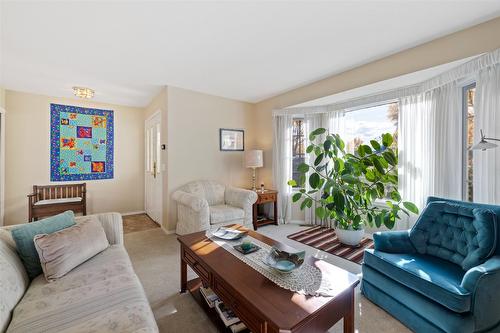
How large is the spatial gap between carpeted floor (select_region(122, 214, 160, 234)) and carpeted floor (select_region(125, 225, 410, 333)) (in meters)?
0.50

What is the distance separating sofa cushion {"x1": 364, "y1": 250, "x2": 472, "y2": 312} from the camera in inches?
51.7

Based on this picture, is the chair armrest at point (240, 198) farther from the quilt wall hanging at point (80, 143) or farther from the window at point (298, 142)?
the quilt wall hanging at point (80, 143)

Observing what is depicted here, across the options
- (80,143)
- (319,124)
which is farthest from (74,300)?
(80,143)

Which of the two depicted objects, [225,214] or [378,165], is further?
[225,214]

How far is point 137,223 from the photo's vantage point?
Answer: 4223 mm

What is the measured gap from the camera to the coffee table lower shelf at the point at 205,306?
1545 millimetres

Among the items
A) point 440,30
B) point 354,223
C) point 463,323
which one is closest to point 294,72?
point 440,30

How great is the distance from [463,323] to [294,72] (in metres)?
3.01

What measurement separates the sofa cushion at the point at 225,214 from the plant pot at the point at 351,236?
149cm

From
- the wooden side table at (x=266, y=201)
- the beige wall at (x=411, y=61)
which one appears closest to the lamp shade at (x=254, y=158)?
the wooden side table at (x=266, y=201)

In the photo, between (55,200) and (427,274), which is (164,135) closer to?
(55,200)

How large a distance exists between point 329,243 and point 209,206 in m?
1.97

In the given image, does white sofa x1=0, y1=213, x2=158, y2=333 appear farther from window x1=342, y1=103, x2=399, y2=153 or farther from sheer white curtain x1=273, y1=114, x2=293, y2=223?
window x1=342, y1=103, x2=399, y2=153

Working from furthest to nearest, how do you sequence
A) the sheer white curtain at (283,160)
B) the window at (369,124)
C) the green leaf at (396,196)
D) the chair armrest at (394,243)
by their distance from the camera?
the sheer white curtain at (283,160), the window at (369,124), the green leaf at (396,196), the chair armrest at (394,243)
